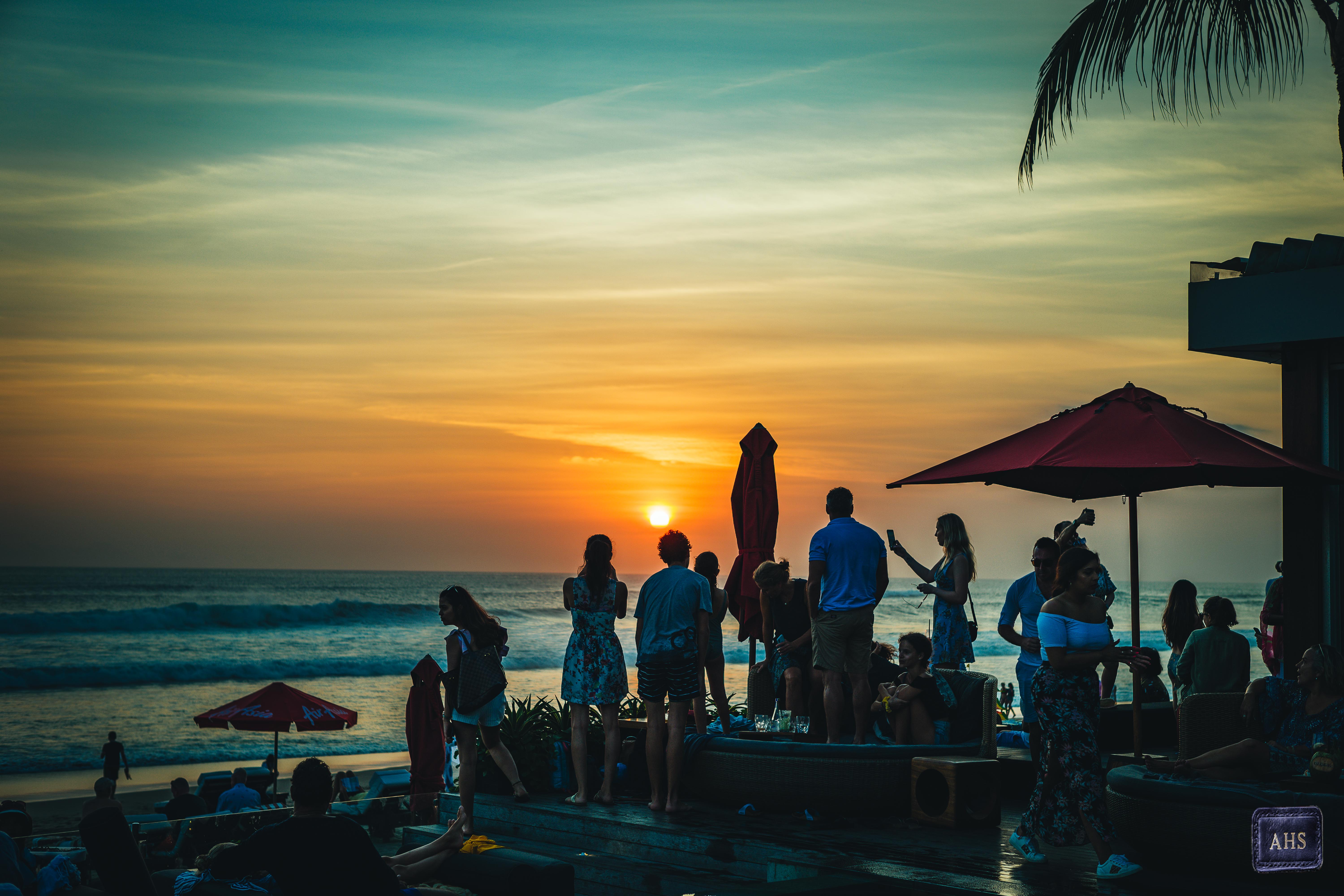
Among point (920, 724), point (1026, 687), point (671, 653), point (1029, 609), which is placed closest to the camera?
point (671, 653)

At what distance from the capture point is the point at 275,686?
15609 millimetres

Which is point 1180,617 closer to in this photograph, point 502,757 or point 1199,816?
point 1199,816

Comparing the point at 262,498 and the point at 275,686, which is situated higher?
the point at 262,498

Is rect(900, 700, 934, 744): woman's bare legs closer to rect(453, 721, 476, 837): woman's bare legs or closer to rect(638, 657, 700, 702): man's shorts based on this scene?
rect(638, 657, 700, 702): man's shorts

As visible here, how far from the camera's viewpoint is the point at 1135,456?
641 cm

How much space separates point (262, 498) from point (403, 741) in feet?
73.9

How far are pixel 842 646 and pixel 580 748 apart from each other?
2018mm

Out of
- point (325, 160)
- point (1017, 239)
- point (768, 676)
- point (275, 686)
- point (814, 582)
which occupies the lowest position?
point (275, 686)

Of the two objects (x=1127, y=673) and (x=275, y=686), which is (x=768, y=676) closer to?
(x=275, y=686)

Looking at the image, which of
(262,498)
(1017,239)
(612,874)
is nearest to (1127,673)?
(1017,239)

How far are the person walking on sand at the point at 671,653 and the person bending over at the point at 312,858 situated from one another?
2.82 metres

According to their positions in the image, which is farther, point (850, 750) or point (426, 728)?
point (426, 728)

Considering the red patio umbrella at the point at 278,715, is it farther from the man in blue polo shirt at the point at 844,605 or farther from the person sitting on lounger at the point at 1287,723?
the person sitting on lounger at the point at 1287,723

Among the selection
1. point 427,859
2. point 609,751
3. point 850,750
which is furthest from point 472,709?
point 850,750
